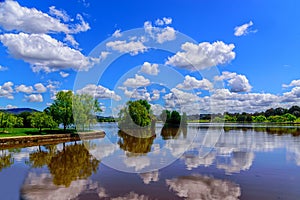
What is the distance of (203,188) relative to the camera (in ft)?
38.2

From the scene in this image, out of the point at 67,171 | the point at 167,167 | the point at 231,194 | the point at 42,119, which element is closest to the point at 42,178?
the point at 67,171

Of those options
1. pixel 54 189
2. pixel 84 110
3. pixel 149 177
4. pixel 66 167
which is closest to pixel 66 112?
pixel 84 110

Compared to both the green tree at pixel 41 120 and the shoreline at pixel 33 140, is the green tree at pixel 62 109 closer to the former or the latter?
the green tree at pixel 41 120

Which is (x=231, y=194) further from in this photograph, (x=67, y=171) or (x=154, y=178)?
(x=67, y=171)

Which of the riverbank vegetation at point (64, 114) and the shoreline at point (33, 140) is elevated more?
the riverbank vegetation at point (64, 114)

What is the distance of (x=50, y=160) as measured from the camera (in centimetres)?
2008

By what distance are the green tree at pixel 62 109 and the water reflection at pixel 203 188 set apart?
3505 centimetres

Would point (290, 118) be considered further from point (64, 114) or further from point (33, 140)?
point (33, 140)

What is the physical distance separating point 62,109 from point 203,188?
3705cm

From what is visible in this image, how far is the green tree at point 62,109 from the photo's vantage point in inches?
1785

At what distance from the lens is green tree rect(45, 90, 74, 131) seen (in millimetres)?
45344

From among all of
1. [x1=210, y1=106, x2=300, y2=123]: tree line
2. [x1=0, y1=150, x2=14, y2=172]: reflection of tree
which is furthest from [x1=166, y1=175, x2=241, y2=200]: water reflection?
[x1=210, y1=106, x2=300, y2=123]: tree line

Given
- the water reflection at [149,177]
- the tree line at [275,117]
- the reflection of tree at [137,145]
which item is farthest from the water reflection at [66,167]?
the tree line at [275,117]

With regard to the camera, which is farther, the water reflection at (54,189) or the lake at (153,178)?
the lake at (153,178)
